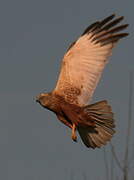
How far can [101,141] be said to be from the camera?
437 inches

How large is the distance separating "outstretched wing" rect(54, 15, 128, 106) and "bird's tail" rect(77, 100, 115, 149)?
0.17 m

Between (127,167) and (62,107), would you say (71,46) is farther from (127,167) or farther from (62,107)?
(127,167)

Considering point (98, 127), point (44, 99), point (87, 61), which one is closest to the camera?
point (44, 99)

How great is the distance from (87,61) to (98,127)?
90 cm

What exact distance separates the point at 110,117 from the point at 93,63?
0.78 metres

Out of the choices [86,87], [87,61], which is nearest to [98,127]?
[86,87]

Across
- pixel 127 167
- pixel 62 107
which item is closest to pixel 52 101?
pixel 62 107

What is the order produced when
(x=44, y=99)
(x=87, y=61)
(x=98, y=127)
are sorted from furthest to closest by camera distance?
(x=87, y=61)
(x=98, y=127)
(x=44, y=99)

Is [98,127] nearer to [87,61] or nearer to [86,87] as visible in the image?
[86,87]

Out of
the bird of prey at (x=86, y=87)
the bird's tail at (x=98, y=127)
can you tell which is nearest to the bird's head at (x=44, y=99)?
the bird of prey at (x=86, y=87)

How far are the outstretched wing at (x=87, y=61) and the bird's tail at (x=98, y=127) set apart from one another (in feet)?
0.54

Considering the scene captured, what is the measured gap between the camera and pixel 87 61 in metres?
11.5

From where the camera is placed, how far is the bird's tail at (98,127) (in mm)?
11047

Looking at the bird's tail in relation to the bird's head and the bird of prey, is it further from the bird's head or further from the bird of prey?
the bird's head
